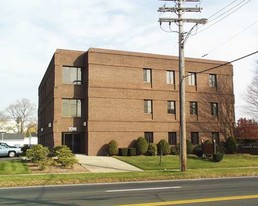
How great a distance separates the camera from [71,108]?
124 ft

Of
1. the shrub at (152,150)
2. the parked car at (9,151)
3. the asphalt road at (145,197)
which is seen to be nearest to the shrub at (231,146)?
the shrub at (152,150)

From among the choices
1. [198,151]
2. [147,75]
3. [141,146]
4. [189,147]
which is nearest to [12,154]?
[141,146]

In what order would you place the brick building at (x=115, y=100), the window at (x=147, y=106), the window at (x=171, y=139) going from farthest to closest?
the window at (x=171, y=139), the window at (x=147, y=106), the brick building at (x=115, y=100)

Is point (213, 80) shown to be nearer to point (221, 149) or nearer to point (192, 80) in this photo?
point (192, 80)

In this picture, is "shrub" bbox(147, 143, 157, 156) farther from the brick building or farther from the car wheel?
the car wheel

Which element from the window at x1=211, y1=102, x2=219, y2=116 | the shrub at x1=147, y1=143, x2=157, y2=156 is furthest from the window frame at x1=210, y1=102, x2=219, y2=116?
the shrub at x1=147, y1=143, x2=157, y2=156

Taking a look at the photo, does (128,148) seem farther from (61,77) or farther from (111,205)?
(111,205)

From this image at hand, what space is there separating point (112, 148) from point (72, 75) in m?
8.70

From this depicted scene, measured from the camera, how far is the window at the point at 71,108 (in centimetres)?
3738

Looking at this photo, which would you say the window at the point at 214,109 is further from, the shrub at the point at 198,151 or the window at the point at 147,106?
the window at the point at 147,106

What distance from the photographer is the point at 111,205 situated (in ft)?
34.4

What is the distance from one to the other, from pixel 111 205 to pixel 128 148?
2681 cm

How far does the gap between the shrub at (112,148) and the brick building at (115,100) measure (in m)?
0.72

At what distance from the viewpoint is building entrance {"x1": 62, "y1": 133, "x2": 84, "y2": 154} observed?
3762 cm
